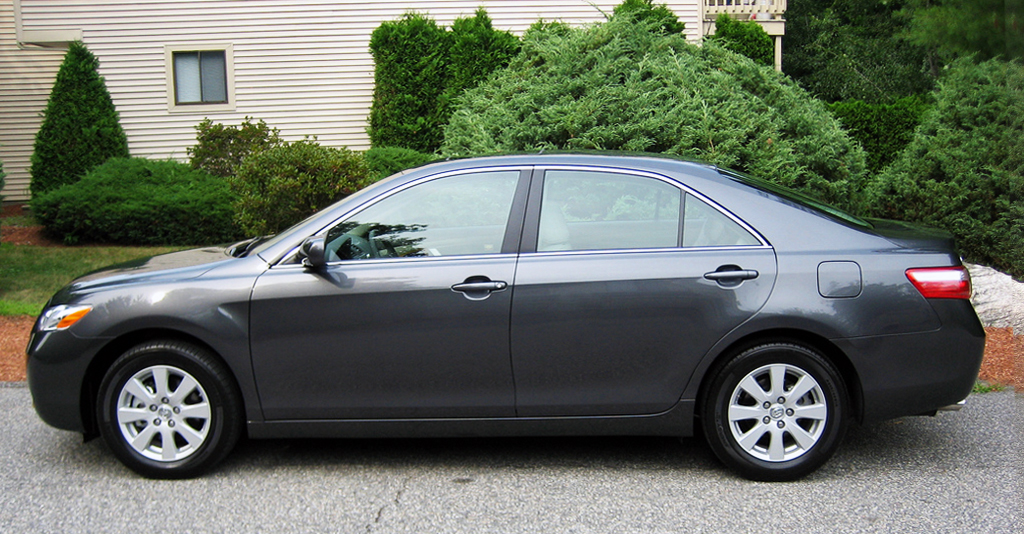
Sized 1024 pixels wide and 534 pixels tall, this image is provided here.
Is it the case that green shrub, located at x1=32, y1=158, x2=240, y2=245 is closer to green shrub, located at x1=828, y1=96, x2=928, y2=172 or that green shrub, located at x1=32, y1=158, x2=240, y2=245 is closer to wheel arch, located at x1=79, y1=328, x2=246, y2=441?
wheel arch, located at x1=79, y1=328, x2=246, y2=441

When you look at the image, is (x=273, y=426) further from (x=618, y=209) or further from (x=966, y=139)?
(x=966, y=139)

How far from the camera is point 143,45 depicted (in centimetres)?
1538

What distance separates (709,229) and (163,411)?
2.83 meters

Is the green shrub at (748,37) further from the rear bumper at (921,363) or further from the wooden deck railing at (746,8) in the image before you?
the rear bumper at (921,363)

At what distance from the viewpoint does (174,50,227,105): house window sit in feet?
51.1

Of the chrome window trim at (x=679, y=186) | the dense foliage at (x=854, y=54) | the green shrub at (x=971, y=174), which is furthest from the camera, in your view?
the dense foliage at (x=854, y=54)

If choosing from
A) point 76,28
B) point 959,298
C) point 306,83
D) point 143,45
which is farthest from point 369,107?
point 959,298

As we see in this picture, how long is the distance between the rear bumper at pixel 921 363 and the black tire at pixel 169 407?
2.99m

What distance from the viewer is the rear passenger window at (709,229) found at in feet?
13.9

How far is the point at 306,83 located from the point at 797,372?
13035 millimetres

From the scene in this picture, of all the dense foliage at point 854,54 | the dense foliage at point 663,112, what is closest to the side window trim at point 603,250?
the dense foliage at point 663,112

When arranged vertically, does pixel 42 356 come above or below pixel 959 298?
below

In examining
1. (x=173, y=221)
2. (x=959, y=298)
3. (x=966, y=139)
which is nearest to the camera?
(x=959, y=298)

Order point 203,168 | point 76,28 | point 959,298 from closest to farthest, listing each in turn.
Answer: point 959,298 → point 203,168 → point 76,28
